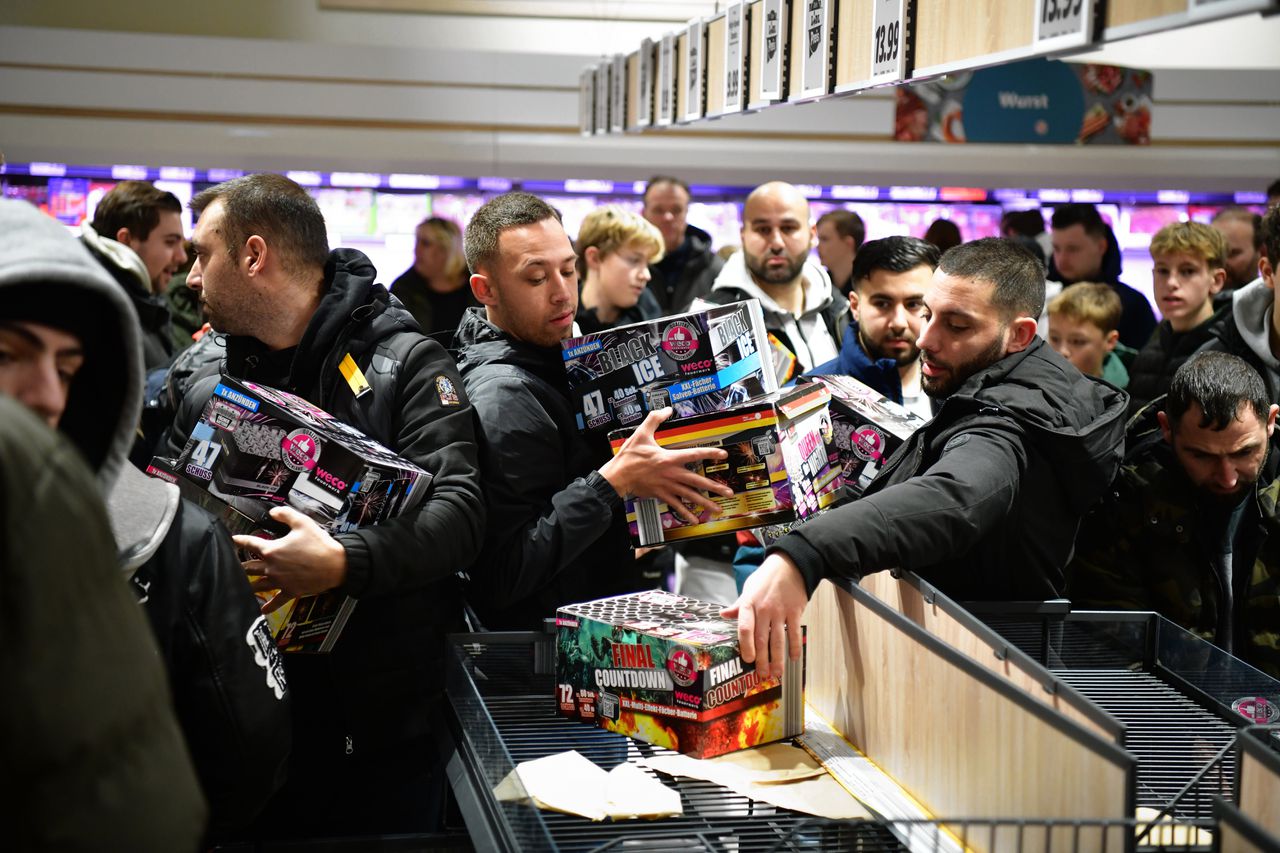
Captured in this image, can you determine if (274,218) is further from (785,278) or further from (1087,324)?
(1087,324)

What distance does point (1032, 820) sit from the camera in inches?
55.2

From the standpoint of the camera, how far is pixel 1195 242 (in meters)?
4.79

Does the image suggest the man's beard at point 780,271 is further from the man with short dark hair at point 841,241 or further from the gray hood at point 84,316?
the gray hood at point 84,316

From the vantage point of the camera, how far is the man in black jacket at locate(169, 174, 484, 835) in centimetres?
246

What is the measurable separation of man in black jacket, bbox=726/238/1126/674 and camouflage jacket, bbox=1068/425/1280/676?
0.26 meters

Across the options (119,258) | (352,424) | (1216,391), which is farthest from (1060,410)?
(119,258)

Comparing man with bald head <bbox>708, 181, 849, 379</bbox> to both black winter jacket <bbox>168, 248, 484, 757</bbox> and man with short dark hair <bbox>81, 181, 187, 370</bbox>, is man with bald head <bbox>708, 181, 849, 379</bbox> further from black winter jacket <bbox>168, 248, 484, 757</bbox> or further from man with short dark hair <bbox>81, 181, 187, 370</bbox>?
black winter jacket <bbox>168, 248, 484, 757</bbox>

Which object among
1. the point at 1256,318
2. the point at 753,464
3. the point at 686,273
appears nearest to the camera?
the point at 753,464

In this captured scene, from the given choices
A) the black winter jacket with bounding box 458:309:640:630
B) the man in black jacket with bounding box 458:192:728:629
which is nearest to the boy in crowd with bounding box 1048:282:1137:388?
the man in black jacket with bounding box 458:192:728:629

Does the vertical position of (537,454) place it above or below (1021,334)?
below

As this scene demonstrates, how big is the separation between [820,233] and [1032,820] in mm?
5495

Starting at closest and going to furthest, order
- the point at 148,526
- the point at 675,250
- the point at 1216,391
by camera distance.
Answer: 1. the point at 148,526
2. the point at 1216,391
3. the point at 675,250

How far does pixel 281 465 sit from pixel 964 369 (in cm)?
141

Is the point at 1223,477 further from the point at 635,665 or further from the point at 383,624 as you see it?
the point at 383,624
